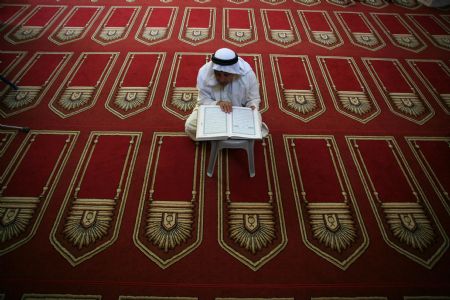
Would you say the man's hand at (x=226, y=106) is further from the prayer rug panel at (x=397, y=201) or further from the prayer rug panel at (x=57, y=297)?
the prayer rug panel at (x=57, y=297)

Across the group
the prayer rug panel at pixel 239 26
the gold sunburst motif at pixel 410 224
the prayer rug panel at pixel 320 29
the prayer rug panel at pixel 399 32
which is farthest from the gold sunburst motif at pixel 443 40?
the gold sunburst motif at pixel 410 224

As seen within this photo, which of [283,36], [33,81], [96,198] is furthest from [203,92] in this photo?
[283,36]

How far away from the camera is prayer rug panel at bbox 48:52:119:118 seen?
8.50ft

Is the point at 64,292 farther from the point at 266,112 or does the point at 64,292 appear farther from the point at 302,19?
the point at 302,19

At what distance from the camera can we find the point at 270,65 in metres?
3.12

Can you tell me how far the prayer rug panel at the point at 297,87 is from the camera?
262 cm

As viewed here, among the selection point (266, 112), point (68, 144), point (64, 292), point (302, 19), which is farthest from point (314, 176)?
point (302, 19)

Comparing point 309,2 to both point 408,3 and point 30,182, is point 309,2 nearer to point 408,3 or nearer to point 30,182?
point 408,3

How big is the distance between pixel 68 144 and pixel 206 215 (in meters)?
1.31

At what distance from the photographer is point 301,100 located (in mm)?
2711

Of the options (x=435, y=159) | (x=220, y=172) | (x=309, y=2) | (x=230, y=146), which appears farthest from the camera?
(x=309, y=2)

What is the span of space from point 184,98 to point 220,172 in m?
0.94

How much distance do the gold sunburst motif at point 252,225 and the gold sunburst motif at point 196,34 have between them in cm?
237

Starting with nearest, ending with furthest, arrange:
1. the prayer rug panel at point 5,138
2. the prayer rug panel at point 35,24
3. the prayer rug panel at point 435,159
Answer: the prayer rug panel at point 435,159 → the prayer rug panel at point 5,138 → the prayer rug panel at point 35,24
